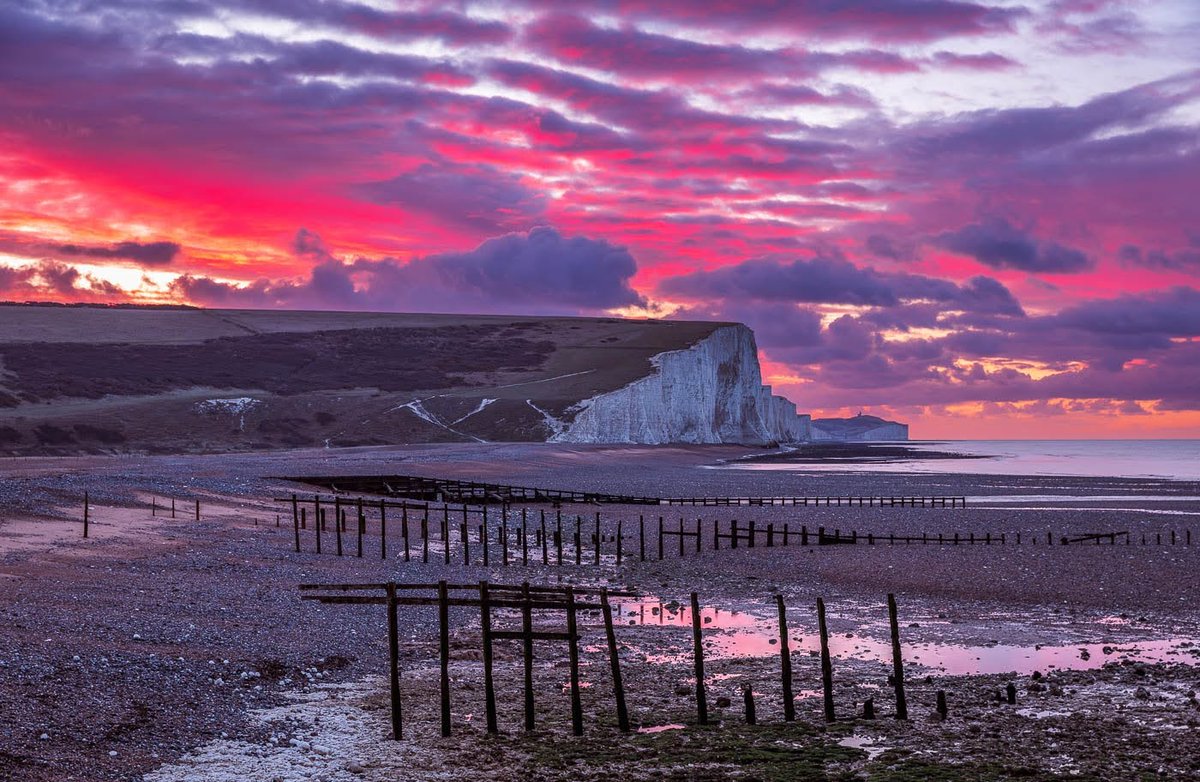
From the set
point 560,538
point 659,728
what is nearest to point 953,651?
point 659,728

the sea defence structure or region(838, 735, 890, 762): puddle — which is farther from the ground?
the sea defence structure

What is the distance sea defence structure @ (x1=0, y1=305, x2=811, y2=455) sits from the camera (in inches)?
4798

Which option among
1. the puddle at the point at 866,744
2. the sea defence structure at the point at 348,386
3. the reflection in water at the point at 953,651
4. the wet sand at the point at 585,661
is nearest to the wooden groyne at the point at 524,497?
the wet sand at the point at 585,661

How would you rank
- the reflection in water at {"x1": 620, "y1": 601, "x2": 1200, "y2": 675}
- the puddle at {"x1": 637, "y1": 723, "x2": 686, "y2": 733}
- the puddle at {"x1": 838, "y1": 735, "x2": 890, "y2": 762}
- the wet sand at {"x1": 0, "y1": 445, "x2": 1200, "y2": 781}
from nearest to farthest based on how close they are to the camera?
1. the wet sand at {"x1": 0, "y1": 445, "x2": 1200, "y2": 781}
2. the puddle at {"x1": 838, "y1": 735, "x2": 890, "y2": 762}
3. the puddle at {"x1": 637, "y1": 723, "x2": 686, "y2": 733}
4. the reflection in water at {"x1": 620, "y1": 601, "x2": 1200, "y2": 675}

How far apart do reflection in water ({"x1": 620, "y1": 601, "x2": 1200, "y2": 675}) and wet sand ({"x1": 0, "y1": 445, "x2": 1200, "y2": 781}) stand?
0.10m

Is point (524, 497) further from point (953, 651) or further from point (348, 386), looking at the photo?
point (348, 386)

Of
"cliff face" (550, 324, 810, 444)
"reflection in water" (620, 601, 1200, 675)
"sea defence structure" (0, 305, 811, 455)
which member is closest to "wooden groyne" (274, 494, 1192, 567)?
"reflection in water" (620, 601, 1200, 675)

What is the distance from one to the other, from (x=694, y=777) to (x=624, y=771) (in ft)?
2.79

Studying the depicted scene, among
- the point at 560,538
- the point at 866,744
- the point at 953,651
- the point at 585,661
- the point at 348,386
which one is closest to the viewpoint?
the point at 866,744

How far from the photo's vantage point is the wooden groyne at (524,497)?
60.0 m

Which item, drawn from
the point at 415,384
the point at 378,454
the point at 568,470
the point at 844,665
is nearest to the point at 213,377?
the point at 415,384

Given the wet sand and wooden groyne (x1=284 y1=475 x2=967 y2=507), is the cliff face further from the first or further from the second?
the wet sand

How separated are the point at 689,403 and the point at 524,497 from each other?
97.9 meters

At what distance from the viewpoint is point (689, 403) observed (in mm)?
155500
